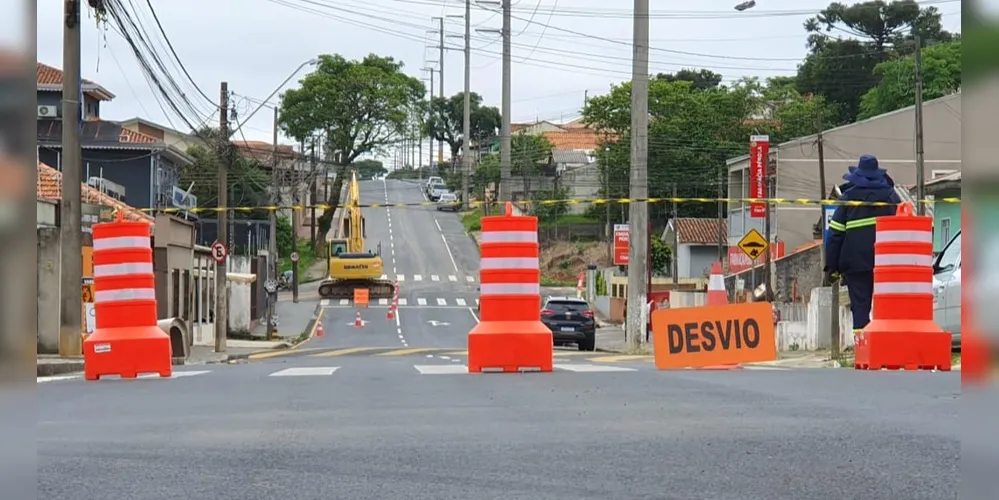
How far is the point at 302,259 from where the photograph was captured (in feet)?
287

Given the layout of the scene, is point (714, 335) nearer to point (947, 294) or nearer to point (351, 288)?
point (947, 294)

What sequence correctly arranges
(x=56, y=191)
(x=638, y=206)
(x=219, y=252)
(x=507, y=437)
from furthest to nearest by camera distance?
(x=219, y=252) → (x=56, y=191) → (x=638, y=206) → (x=507, y=437)

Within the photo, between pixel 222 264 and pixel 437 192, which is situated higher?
pixel 437 192

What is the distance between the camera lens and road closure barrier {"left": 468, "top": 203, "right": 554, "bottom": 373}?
12172 millimetres

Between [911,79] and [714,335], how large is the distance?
2277 inches

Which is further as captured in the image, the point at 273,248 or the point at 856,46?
the point at 856,46

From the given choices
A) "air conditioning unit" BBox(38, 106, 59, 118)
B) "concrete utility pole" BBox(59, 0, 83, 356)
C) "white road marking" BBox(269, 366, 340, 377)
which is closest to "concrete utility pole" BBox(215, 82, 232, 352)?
"air conditioning unit" BBox(38, 106, 59, 118)

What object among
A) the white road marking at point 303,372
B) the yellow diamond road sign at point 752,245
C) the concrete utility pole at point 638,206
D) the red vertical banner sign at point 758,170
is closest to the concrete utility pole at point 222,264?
the concrete utility pole at point 638,206

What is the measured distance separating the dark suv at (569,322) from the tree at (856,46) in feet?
124

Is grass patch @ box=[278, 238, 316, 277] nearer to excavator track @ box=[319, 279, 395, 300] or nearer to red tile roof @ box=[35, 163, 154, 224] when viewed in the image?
excavator track @ box=[319, 279, 395, 300]

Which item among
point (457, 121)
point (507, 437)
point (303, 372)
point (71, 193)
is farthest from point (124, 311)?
point (457, 121)

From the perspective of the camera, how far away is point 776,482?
18.0 feet

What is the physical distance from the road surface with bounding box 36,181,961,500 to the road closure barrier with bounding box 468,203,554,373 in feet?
2.03

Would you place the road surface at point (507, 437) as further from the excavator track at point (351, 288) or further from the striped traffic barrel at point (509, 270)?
the excavator track at point (351, 288)
